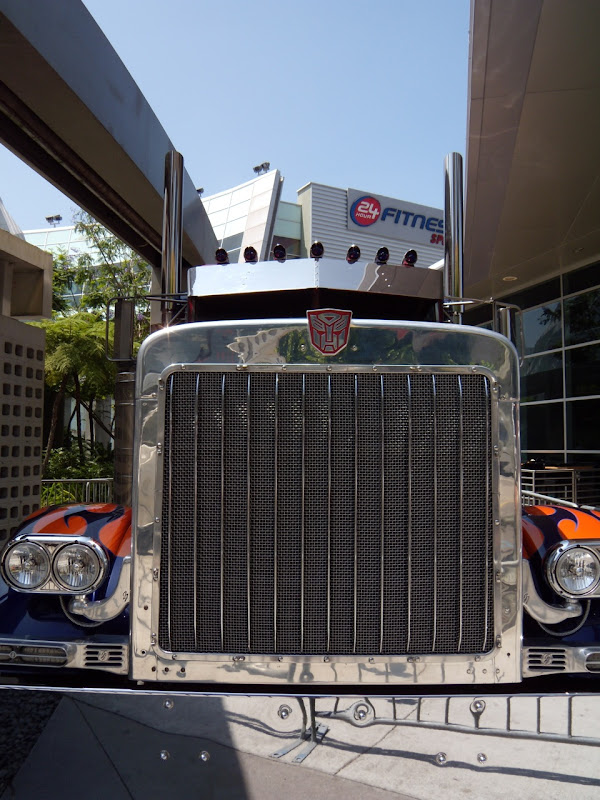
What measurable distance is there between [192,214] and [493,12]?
5085 mm

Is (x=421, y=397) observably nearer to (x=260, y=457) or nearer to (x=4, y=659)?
(x=260, y=457)

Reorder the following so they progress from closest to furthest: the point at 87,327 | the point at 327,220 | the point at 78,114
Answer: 1. the point at 78,114
2. the point at 87,327
3. the point at 327,220

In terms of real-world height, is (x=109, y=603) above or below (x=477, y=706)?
above

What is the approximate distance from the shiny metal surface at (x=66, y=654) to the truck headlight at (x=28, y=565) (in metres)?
0.22

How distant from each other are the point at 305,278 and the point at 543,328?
38.8 feet

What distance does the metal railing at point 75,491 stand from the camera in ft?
39.1

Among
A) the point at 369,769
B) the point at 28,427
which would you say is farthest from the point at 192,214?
the point at 369,769

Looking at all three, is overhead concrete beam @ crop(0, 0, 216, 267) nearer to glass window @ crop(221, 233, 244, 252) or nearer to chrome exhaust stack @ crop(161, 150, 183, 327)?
chrome exhaust stack @ crop(161, 150, 183, 327)

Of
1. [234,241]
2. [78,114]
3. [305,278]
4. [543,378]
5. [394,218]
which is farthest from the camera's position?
[394,218]

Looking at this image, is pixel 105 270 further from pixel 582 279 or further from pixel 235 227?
pixel 582 279

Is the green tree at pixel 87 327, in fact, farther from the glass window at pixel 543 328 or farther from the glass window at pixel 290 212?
the glass window at pixel 290 212

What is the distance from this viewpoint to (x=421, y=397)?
8.97 feet

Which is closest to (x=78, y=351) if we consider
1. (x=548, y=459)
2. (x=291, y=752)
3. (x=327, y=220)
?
(x=548, y=459)

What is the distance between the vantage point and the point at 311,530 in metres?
2.72
